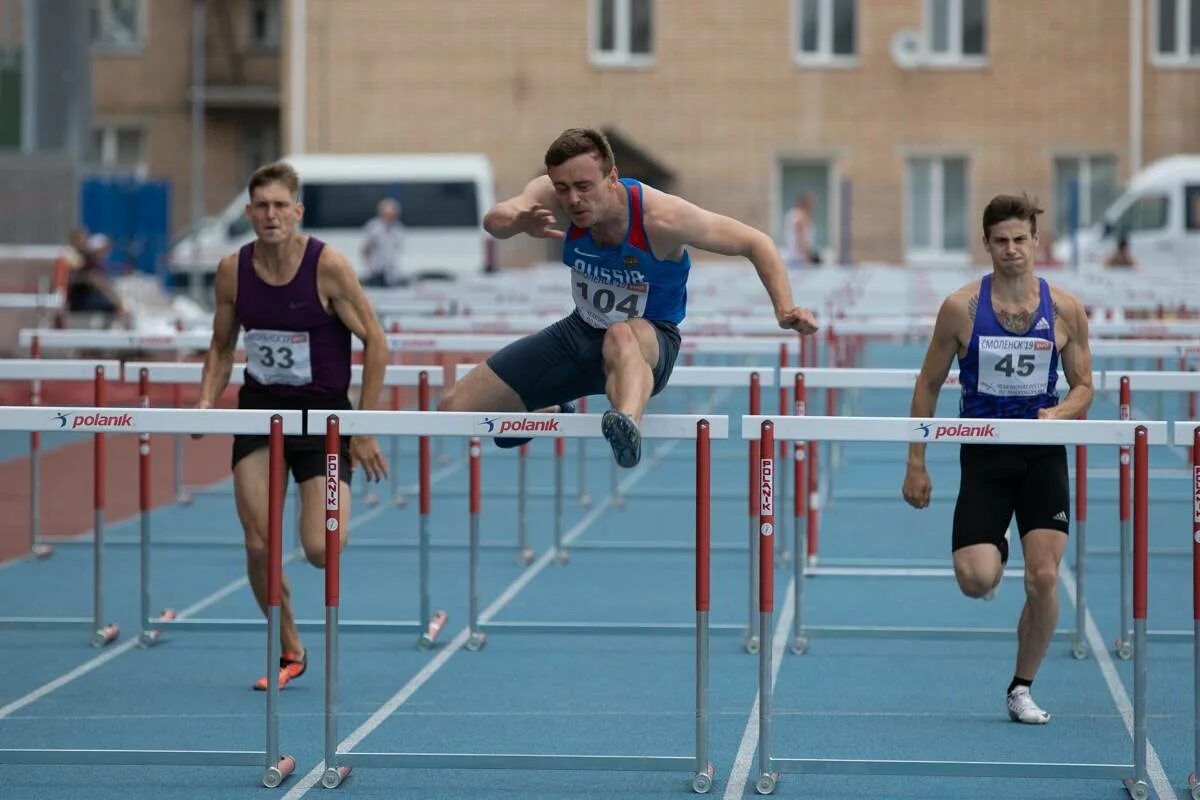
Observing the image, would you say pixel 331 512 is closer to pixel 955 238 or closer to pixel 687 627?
pixel 687 627

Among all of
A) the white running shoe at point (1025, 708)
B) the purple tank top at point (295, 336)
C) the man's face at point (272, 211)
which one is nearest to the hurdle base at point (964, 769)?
the white running shoe at point (1025, 708)

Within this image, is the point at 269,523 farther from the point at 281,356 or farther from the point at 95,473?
the point at 95,473

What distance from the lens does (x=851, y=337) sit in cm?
1814

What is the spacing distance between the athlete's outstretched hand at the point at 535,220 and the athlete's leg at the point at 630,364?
1.32 feet

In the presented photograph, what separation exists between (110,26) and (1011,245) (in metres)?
43.8

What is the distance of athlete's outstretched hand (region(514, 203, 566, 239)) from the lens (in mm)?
6953

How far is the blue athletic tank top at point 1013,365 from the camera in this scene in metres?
7.32

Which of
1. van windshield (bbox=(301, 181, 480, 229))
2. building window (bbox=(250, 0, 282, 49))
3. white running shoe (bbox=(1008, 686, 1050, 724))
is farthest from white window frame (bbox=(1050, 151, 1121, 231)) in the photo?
white running shoe (bbox=(1008, 686, 1050, 724))

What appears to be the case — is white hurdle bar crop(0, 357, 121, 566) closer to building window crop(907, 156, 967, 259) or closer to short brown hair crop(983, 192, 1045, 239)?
short brown hair crop(983, 192, 1045, 239)

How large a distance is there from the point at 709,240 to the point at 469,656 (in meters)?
3.00

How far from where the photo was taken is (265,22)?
49812 mm

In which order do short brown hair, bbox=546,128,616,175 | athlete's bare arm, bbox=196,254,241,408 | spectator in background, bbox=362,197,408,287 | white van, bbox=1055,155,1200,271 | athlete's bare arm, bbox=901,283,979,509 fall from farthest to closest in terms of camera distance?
white van, bbox=1055,155,1200,271
spectator in background, bbox=362,197,408,287
athlete's bare arm, bbox=196,254,241,408
athlete's bare arm, bbox=901,283,979,509
short brown hair, bbox=546,128,616,175

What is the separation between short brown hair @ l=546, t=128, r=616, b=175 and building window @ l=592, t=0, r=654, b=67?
34185 millimetres

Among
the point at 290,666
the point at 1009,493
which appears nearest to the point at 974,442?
the point at 1009,493
